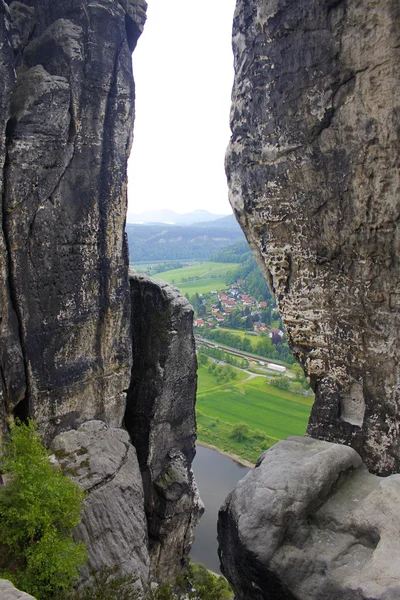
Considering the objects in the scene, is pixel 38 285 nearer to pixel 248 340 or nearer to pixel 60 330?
pixel 60 330

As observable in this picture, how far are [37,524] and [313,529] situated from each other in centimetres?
601

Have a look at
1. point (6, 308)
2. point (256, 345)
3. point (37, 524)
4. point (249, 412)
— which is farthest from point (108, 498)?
point (256, 345)

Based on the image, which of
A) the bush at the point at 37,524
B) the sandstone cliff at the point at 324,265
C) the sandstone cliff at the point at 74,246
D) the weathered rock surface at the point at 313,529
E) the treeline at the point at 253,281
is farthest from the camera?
the treeline at the point at 253,281

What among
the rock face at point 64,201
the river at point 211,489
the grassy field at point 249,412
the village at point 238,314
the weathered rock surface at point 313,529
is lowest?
the grassy field at point 249,412

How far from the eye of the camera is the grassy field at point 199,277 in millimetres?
112562

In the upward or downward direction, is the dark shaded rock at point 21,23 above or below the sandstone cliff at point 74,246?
above

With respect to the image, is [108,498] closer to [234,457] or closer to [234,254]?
[234,457]

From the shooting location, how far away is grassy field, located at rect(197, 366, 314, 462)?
125ft

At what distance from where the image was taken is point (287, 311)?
8125 millimetres

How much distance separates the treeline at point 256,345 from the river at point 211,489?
89.7 feet

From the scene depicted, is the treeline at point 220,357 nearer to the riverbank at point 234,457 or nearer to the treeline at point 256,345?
the treeline at point 256,345

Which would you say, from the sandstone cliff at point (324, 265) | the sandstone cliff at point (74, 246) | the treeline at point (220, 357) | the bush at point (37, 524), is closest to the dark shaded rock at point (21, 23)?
the sandstone cliff at point (74, 246)

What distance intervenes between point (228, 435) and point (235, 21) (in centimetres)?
3426

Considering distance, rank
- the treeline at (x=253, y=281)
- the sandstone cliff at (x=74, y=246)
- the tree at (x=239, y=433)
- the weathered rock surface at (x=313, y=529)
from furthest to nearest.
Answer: the treeline at (x=253, y=281)
the tree at (x=239, y=433)
the sandstone cliff at (x=74, y=246)
the weathered rock surface at (x=313, y=529)
